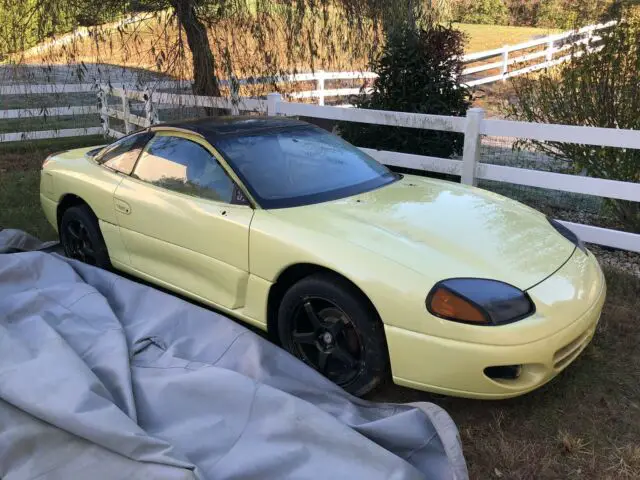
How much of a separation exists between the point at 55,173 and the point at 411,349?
364 centimetres

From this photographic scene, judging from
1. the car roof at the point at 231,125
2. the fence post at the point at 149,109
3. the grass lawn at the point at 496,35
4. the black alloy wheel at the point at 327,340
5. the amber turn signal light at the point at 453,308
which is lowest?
the black alloy wheel at the point at 327,340

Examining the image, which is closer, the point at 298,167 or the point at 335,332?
the point at 335,332

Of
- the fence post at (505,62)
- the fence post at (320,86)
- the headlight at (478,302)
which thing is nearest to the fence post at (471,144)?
the headlight at (478,302)

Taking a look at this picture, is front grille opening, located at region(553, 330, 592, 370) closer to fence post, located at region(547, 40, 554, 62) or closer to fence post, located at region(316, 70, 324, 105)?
fence post, located at region(316, 70, 324, 105)

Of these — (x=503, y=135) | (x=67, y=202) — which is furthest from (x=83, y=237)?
(x=503, y=135)

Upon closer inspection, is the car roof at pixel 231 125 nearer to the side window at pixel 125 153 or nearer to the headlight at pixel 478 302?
the side window at pixel 125 153

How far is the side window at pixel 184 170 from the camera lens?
3628 mm

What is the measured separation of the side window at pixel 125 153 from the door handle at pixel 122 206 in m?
0.23

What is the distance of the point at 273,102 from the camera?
7.36 meters

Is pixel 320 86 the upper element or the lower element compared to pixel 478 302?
upper

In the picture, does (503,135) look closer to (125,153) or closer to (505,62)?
(125,153)

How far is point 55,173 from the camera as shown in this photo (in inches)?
192

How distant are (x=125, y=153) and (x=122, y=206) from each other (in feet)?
1.70

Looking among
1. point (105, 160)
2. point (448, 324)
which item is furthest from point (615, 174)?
point (105, 160)
